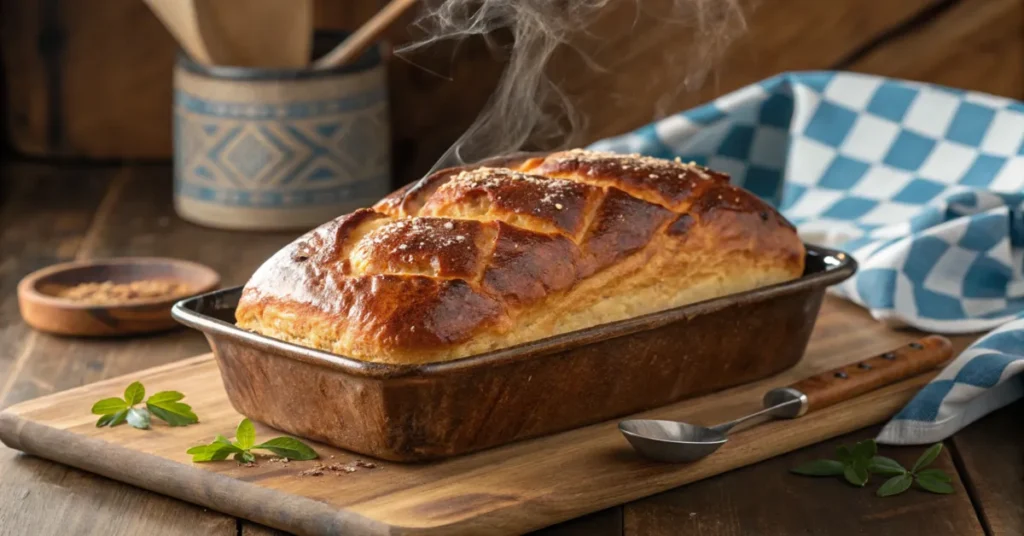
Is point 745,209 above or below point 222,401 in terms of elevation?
above

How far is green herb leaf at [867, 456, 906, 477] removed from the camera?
1.65 metres

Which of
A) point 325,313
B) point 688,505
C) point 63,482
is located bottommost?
point 63,482

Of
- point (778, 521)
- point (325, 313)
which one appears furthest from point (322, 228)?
point (778, 521)

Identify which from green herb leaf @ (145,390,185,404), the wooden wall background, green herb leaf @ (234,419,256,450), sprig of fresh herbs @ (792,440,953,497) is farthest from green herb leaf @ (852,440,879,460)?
the wooden wall background

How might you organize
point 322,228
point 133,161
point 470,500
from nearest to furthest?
point 470,500, point 322,228, point 133,161

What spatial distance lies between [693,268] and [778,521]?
1.34 feet

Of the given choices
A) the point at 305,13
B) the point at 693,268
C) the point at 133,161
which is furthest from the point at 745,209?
the point at 133,161

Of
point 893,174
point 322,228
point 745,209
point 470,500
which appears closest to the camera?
point 470,500

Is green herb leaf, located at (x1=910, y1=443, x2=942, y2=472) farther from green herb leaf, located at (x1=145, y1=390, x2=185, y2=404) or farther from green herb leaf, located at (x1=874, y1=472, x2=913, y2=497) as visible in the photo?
green herb leaf, located at (x1=145, y1=390, x2=185, y2=404)

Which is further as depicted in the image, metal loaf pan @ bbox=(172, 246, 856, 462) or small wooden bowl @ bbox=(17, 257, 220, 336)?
small wooden bowl @ bbox=(17, 257, 220, 336)

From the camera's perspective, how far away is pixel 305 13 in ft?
9.71

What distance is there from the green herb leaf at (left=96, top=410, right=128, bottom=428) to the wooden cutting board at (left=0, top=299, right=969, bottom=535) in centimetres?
2

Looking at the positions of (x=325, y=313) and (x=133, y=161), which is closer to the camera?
(x=325, y=313)

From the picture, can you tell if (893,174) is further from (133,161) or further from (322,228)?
(133,161)
